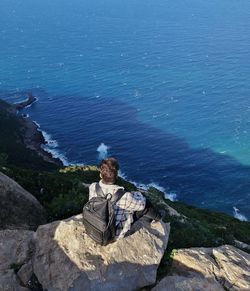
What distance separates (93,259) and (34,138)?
3355 inches

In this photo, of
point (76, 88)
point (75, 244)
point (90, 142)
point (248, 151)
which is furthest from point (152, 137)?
point (75, 244)

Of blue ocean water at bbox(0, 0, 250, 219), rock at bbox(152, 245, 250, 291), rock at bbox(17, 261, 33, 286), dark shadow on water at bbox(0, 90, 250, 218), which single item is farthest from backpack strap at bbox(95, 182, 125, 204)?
blue ocean water at bbox(0, 0, 250, 219)

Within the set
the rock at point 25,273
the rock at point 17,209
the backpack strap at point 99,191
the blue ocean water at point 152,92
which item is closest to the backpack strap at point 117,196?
the backpack strap at point 99,191

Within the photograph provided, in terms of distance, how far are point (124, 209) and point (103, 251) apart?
150 centimetres

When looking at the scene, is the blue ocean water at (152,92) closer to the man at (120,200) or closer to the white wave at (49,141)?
the white wave at (49,141)

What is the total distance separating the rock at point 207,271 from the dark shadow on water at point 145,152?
56740 millimetres

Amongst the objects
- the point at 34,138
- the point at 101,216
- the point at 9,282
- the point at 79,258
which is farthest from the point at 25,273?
the point at 34,138

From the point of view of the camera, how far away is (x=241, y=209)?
2756 inches

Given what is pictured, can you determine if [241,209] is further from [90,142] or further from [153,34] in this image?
[153,34]

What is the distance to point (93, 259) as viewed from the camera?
13.2m

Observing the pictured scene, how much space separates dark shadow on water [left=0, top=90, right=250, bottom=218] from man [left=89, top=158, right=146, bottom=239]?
59.1 meters

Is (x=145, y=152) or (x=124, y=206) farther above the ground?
(x=124, y=206)

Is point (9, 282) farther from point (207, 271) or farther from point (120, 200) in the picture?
point (207, 271)

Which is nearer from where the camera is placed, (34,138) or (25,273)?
(25,273)
